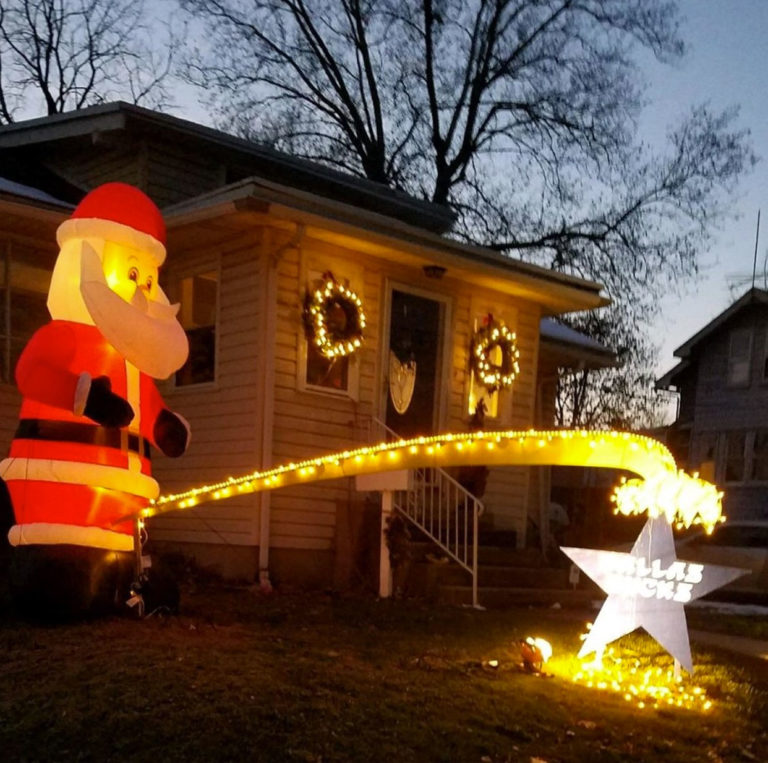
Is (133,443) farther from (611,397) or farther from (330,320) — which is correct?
(611,397)

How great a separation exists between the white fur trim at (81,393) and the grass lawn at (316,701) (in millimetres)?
1429

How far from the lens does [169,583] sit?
706 centimetres

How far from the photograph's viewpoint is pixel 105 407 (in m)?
6.18

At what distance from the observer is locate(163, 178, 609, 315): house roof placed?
31.3ft

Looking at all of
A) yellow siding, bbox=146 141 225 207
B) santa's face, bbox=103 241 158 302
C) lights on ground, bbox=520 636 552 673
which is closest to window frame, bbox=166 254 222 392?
yellow siding, bbox=146 141 225 207

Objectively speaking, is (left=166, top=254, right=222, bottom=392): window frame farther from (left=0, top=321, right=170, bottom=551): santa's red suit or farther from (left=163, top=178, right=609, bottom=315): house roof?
(left=0, top=321, right=170, bottom=551): santa's red suit

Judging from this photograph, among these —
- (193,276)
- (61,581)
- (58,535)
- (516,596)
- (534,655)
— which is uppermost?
(193,276)

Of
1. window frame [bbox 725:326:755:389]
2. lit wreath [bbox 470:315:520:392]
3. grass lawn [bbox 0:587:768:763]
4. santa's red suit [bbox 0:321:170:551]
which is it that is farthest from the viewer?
window frame [bbox 725:326:755:389]

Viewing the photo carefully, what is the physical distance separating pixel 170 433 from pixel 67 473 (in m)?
0.90

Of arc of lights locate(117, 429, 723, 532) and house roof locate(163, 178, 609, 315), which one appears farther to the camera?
house roof locate(163, 178, 609, 315)

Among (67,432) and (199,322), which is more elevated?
(199,322)

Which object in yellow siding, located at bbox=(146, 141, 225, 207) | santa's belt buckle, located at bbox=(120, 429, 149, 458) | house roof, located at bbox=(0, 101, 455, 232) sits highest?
house roof, located at bbox=(0, 101, 455, 232)

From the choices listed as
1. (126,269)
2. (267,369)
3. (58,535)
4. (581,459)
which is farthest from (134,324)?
(267,369)

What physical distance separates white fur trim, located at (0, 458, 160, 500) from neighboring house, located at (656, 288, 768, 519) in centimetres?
2020
